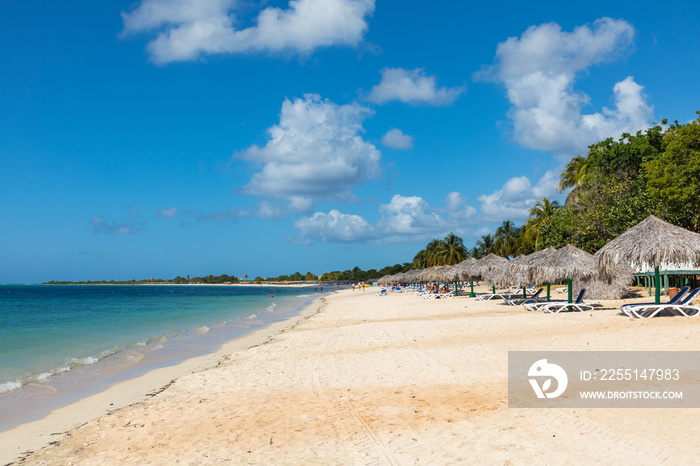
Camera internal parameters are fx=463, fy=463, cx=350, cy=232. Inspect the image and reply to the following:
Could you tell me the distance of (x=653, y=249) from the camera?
1264 centimetres

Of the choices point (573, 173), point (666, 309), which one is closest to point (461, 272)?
point (666, 309)

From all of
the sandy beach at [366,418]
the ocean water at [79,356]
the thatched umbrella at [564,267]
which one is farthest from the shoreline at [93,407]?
the thatched umbrella at [564,267]

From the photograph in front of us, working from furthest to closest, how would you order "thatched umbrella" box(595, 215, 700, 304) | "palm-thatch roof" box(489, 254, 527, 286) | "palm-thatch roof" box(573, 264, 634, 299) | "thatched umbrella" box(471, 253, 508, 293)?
"thatched umbrella" box(471, 253, 508, 293) < "palm-thatch roof" box(573, 264, 634, 299) < "palm-thatch roof" box(489, 254, 527, 286) < "thatched umbrella" box(595, 215, 700, 304)

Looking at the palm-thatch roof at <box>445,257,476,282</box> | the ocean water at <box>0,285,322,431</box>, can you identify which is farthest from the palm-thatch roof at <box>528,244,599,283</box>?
the ocean water at <box>0,285,322,431</box>

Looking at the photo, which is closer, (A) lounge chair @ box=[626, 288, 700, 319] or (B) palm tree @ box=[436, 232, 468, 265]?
(A) lounge chair @ box=[626, 288, 700, 319]

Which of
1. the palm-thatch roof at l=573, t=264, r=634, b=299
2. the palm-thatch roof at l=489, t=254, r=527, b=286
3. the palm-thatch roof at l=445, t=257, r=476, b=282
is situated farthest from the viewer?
the palm-thatch roof at l=445, t=257, r=476, b=282

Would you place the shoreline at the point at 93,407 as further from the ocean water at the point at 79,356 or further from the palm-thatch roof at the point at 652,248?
the palm-thatch roof at the point at 652,248

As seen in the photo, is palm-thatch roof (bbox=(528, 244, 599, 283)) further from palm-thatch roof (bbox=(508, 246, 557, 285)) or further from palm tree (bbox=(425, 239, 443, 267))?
palm tree (bbox=(425, 239, 443, 267))

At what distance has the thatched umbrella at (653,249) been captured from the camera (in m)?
12.5

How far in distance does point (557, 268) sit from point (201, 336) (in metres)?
13.3

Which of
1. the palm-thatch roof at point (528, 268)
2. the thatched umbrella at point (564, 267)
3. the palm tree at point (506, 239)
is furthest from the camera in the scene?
the palm tree at point (506, 239)

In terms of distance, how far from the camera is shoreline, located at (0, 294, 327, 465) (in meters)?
5.66

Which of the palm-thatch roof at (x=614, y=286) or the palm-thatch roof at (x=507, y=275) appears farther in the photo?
the palm-thatch roof at (x=614, y=286)

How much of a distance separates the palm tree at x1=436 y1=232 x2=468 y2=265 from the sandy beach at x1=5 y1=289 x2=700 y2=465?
52.1 metres
